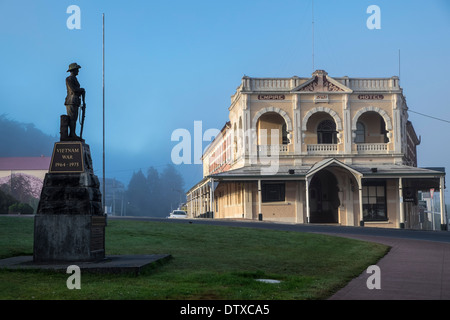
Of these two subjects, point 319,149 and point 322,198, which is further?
point 322,198

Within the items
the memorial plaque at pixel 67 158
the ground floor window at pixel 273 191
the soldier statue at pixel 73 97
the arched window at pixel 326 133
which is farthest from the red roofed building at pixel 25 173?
the memorial plaque at pixel 67 158

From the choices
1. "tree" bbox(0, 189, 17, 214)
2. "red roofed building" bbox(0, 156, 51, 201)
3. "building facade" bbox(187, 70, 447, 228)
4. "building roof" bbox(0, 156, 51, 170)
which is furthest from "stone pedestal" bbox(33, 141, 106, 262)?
"building roof" bbox(0, 156, 51, 170)

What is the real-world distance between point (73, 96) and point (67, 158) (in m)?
1.70

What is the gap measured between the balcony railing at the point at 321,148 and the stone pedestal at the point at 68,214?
100 feet

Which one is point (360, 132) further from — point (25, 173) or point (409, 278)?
point (25, 173)

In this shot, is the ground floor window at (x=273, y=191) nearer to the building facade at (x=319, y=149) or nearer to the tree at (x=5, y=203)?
the building facade at (x=319, y=149)

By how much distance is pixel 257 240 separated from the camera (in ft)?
69.0

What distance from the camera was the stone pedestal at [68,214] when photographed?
43.0 feet

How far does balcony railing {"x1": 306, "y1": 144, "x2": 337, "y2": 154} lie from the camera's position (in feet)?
140

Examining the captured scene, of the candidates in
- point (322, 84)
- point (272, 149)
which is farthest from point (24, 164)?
point (322, 84)

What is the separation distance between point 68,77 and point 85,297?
731 cm

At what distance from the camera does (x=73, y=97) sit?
1442cm

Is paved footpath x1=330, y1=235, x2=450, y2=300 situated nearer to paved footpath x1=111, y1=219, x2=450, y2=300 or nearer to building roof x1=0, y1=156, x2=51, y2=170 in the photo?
paved footpath x1=111, y1=219, x2=450, y2=300

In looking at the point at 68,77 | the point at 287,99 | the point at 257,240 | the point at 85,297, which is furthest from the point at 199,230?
the point at 287,99
